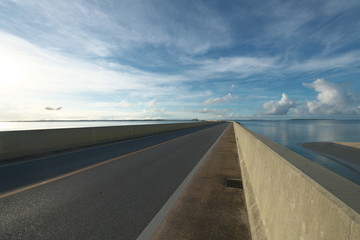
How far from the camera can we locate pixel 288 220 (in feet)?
6.25

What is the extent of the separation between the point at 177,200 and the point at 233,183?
2013 mm

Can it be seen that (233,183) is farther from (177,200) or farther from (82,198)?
(82,198)

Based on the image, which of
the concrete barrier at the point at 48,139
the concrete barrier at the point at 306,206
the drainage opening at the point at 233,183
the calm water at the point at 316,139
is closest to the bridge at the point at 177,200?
the concrete barrier at the point at 306,206

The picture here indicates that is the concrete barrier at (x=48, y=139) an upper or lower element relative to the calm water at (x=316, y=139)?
upper

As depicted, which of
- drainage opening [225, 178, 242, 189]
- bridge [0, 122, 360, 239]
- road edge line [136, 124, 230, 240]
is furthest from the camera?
drainage opening [225, 178, 242, 189]

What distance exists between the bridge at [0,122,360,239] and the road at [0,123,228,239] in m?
0.02

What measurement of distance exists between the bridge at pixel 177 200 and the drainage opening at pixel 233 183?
6.4 inches

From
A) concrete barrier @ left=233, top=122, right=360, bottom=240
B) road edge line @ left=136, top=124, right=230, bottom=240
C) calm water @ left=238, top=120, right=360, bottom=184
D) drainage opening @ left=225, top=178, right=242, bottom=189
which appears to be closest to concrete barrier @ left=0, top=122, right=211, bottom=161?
road edge line @ left=136, top=124, right=230, bottom=240

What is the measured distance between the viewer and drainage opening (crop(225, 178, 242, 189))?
5.19 metres

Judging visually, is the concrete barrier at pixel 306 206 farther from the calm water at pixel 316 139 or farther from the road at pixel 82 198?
the calm water at pixel 316 139

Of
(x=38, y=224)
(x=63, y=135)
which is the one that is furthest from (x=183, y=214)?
(x=63, y=135)

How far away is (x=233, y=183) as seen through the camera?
541cm

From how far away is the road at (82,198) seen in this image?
3.05 metres

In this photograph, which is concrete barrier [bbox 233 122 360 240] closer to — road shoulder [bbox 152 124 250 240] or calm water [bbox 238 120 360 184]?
road shoulder [bbox 152 124 250 240]
